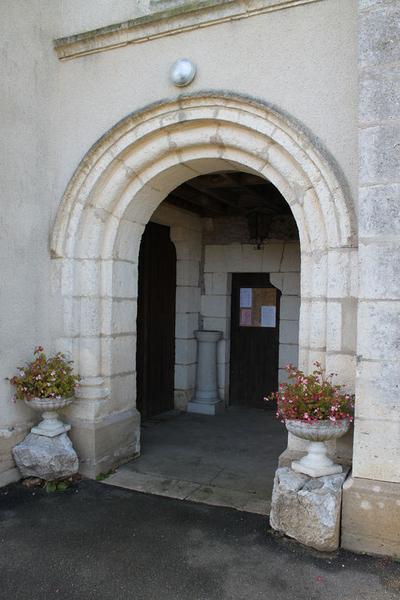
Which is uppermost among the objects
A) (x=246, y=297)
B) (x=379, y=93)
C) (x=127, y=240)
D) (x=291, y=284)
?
(x=379, y=93)

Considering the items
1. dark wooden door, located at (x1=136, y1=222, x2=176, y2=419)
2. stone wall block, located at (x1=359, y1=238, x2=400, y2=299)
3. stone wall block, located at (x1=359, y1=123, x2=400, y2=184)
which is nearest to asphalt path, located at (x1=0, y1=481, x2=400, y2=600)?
stone wall block, located at (x1=359, y1=238, x2=400, y2=299)

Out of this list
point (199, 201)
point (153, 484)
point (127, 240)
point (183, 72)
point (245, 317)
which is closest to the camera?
point (183, 72)

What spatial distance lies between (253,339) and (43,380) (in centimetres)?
324

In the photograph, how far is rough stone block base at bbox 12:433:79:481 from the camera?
3.49 meters

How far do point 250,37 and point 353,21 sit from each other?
0.65 meters

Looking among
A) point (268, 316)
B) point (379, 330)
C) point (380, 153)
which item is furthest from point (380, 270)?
point (268, 316)

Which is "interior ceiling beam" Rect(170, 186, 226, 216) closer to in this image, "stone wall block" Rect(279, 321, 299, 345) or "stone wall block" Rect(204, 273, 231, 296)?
"stone wall block" Rect(204, 273, 231, 296)

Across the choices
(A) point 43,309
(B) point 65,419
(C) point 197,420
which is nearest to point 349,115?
(A) point 43,309

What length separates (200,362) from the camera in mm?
6121

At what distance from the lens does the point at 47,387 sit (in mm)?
3494

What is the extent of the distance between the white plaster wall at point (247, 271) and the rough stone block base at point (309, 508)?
3055 mm

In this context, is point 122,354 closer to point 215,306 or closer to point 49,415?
point 49,415

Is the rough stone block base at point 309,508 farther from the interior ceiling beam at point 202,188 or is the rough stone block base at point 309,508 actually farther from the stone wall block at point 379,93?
the interior ceiling beam at point 202,188

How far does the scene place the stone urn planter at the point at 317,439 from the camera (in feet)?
8.98
